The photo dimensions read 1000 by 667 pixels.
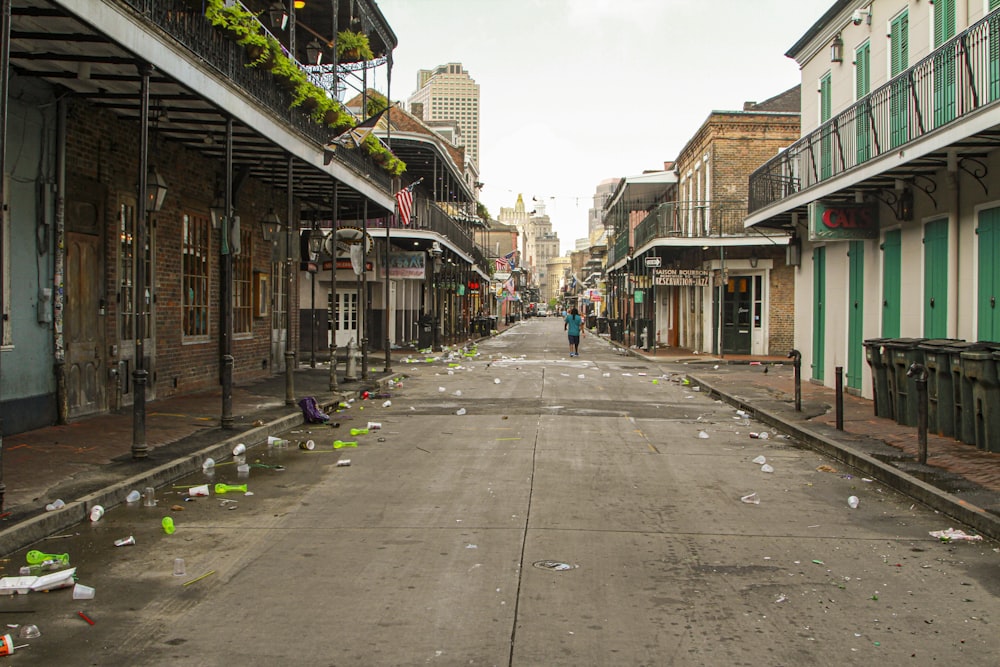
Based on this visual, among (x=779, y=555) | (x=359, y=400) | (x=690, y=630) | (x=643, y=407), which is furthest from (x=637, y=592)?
(x=359, y=400)

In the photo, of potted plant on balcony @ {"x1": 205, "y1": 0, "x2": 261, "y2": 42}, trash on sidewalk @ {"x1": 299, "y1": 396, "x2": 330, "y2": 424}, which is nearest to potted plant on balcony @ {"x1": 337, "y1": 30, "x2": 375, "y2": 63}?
potted plant on balcony @ {"x1": 205, "y1": 0, "x2": 261, "y2": 42}

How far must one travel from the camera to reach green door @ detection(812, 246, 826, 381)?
1847 cm

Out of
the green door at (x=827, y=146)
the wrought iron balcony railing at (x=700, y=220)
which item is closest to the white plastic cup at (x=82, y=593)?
the green door at (x=827, y=146)

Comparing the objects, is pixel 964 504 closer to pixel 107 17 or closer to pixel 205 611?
pixel 205 611

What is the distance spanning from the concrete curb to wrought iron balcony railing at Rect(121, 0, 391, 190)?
8.32 meters

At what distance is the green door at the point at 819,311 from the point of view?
1847 cm

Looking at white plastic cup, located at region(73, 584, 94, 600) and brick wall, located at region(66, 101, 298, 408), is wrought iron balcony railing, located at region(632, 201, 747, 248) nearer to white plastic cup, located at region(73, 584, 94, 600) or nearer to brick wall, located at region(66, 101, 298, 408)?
brick wall, located at region(66, 101, 298, 408)

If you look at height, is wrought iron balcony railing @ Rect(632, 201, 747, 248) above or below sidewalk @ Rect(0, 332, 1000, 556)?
above

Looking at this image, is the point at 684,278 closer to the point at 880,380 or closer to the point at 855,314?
the point at 855,314

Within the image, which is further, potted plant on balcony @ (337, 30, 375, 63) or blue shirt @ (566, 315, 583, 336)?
blue shirt @ (566, 315, 583, 336)

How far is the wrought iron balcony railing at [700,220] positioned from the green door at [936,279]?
1588 cm

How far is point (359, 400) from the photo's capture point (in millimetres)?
15984

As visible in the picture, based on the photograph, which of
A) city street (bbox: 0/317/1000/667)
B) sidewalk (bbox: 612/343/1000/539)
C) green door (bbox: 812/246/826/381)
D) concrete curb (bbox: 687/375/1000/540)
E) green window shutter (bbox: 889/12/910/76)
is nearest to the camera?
city street (bbox: 0/317/1000/667)

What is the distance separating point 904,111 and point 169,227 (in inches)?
455
